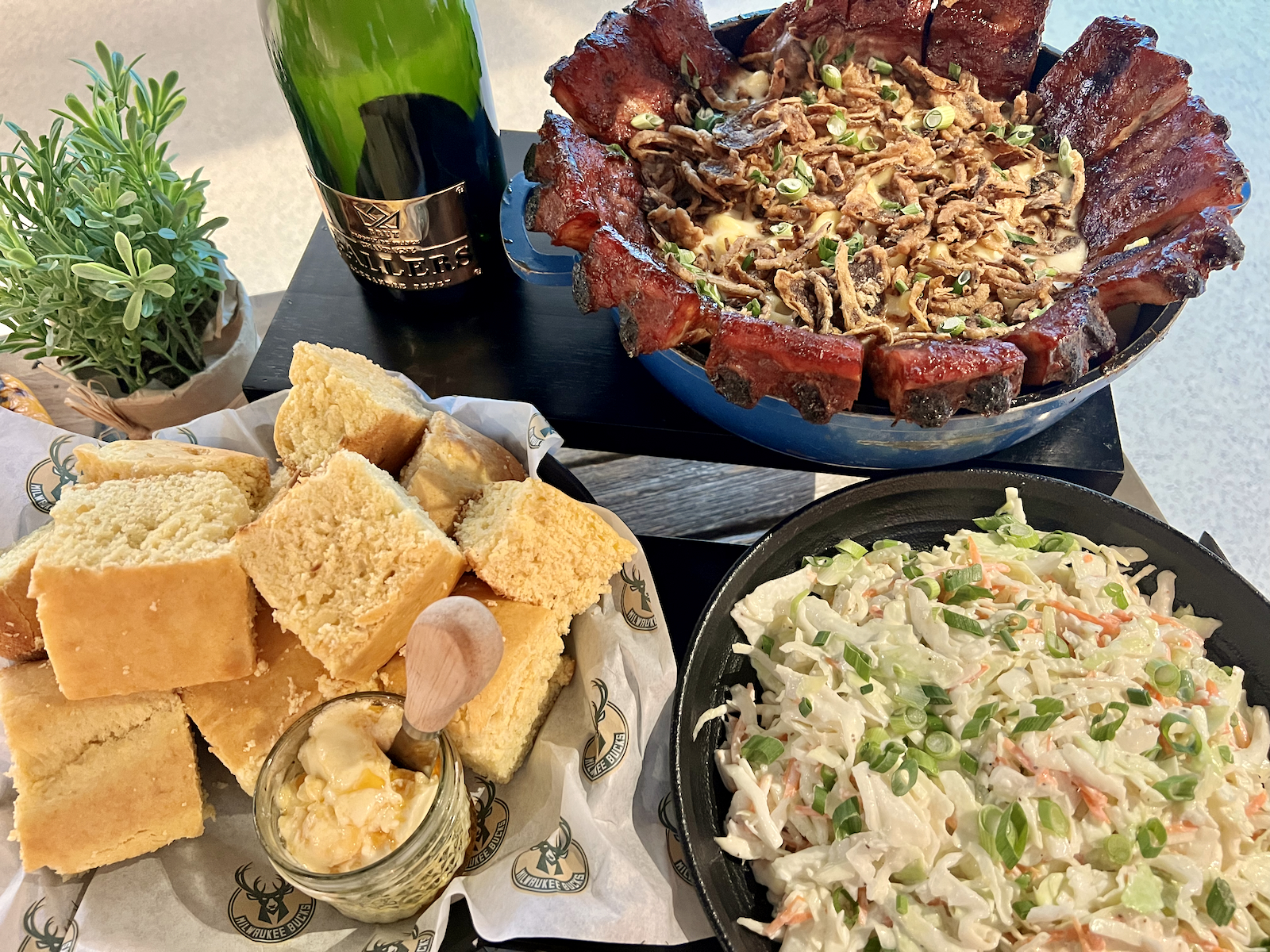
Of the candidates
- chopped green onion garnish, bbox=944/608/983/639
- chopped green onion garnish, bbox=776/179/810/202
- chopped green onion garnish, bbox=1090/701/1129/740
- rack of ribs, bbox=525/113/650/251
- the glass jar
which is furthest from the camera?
chopped green onion garnish, bbox=776/179/810/202

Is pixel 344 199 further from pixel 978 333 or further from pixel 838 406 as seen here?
pixel 978 333

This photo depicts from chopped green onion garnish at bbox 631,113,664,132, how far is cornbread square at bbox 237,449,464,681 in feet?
2.65

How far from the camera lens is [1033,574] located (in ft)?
4.21

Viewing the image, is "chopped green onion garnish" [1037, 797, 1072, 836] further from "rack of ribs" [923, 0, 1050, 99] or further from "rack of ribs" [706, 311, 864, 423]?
"rack of ribs" [923, 0, 1050, 99]

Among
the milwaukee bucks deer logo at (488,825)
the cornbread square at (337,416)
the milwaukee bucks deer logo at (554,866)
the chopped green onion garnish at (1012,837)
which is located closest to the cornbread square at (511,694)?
the milwaukee bucks deer logo at (488,825)

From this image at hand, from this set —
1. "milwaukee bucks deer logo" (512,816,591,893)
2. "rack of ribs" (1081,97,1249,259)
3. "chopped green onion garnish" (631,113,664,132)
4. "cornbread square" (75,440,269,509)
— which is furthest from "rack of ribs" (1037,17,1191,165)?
"cornbread square" (75,440,269,509)

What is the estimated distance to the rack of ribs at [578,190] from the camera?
130 cm

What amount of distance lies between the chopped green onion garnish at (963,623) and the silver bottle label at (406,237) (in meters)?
1.10

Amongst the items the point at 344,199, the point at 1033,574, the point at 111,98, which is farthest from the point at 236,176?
the point at 1033,574

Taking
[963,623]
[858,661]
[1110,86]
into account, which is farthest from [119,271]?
[1110,86]

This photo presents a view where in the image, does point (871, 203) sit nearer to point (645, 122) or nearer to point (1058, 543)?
point (645, 122)

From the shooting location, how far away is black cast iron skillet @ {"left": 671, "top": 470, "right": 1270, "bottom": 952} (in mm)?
1108

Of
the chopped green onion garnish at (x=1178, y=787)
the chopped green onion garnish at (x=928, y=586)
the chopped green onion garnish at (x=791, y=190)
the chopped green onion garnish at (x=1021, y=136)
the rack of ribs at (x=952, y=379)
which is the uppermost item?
the chopped green onion garnish at (x=1021, y=136)

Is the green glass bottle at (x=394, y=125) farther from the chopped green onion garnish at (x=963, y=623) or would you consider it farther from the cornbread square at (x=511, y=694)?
the chopped green onion garnish at (x=963, y=623)
